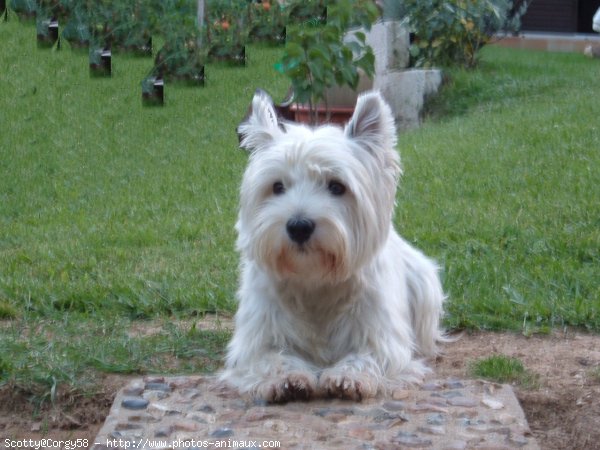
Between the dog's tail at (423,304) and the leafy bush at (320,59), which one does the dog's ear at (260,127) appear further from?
the leafy bush at (320,59)

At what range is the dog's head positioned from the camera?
14.8 ft

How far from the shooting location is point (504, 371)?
511 cm

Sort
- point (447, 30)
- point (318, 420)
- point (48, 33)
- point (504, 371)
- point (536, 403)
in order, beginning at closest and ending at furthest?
point (318, 420) < point (536, 403) < point (504, 371) < point (48, 33) < point (447, 30)

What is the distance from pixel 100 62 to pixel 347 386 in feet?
28.0

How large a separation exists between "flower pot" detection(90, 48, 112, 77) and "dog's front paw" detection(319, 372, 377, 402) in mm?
8038

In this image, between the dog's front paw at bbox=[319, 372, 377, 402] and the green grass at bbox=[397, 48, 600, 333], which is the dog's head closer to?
the dog's front paw at bbox=[319, 372, 377, 402]

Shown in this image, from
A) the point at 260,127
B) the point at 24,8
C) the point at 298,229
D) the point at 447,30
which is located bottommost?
the point at 298,229

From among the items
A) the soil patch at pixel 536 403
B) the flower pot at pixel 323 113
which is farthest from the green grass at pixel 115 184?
the soil patch at pixel 536 403

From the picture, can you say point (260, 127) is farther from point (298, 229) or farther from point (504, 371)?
point (504, 371)

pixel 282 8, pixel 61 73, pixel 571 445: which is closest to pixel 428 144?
pixel 282 8

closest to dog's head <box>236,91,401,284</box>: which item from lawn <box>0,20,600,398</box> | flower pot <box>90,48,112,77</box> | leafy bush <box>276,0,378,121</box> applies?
lawn <box>0,20,600,398</box>

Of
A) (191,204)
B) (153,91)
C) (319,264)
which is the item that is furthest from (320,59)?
(319,264)

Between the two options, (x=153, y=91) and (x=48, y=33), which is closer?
(x=153, y=91)

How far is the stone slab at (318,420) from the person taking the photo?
13.4 feet
